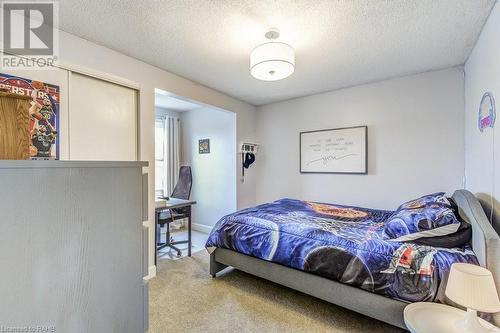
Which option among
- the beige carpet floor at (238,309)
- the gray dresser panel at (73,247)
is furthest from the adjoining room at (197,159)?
the gray dresser panel at (73,247)

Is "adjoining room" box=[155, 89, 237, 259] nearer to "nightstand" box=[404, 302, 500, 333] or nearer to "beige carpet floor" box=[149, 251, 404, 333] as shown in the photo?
"beige carpet floor" box=[149, 251, 404, 333]

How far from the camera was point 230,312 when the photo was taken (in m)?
2.04

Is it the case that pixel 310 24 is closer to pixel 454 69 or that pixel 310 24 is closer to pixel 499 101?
pixel 499 101

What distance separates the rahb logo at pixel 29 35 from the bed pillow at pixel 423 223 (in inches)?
124

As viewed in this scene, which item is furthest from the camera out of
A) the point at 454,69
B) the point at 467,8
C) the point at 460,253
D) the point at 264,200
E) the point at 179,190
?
the point at 264,200

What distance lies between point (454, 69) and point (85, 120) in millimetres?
4011

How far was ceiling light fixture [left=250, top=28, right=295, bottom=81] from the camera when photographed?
1.87 metres

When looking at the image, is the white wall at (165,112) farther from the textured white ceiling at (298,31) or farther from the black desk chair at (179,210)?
the textured white ceiling at (298,31)

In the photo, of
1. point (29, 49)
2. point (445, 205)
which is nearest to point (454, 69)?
point (445, 205)

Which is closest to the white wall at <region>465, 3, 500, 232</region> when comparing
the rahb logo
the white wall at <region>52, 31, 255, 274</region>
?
the white wall at <region>52, 31, 255, 274</region>

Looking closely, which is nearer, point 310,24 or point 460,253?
point 460,253

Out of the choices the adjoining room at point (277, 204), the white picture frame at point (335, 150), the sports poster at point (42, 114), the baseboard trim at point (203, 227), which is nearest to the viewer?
the adjoining room at point (277, 204)

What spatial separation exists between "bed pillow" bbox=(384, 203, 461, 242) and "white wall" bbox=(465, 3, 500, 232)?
256 millimetres

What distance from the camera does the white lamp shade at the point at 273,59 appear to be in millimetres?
1864
